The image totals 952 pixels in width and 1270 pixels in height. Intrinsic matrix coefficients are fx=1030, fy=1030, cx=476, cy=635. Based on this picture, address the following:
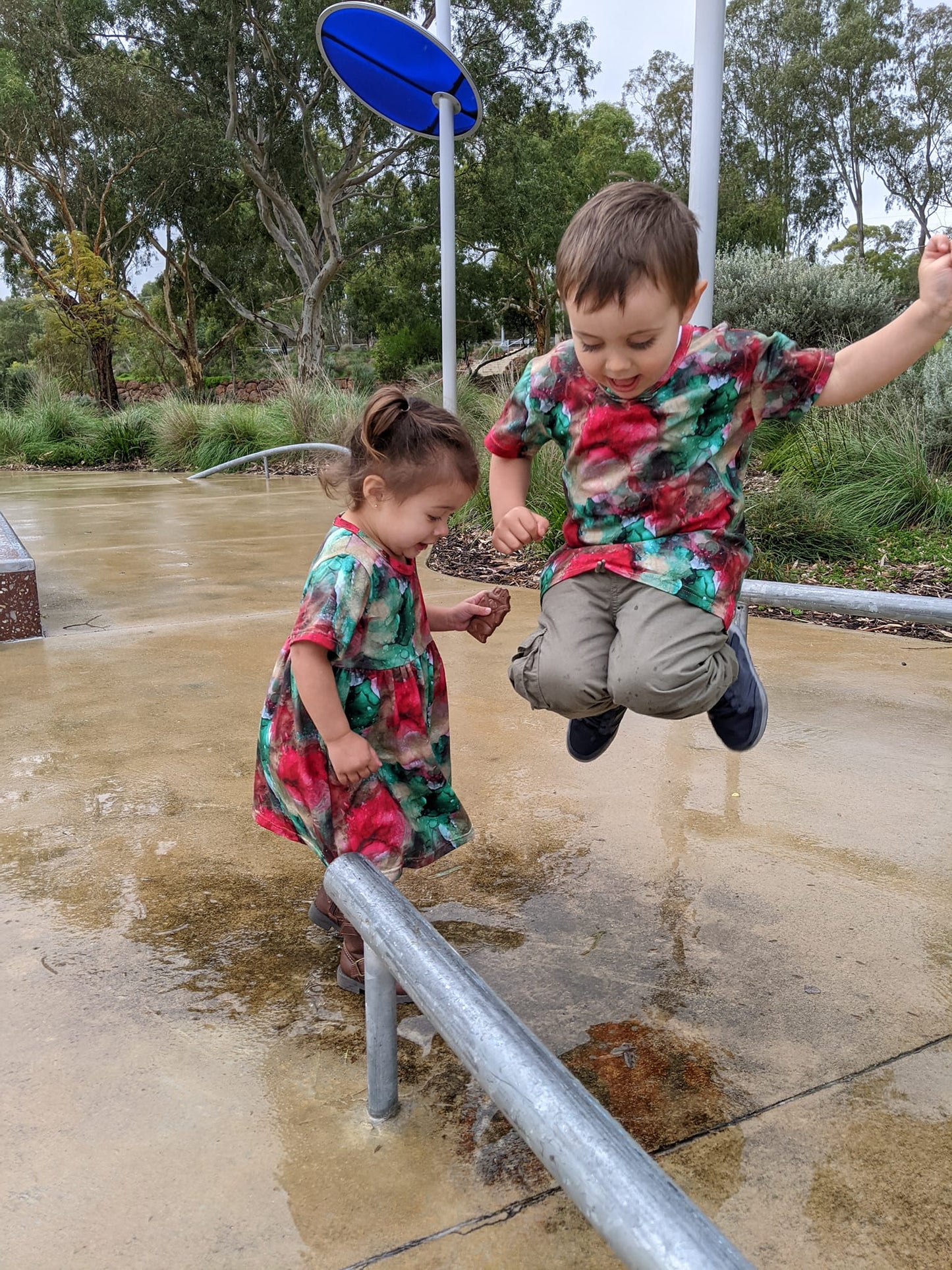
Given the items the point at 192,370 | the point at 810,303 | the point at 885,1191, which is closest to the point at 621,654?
the point at 885,1191

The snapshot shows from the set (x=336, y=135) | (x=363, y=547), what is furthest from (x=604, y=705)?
(x=336, y=135)

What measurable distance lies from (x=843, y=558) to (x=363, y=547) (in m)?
4.55

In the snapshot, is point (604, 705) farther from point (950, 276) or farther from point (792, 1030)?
point (950, 276)

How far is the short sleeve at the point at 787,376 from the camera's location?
180 cm

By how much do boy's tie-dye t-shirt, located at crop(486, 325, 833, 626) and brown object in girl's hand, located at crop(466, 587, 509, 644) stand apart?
0.23 m

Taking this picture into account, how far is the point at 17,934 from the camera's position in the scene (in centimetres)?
213

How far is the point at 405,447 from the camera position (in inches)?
71.6

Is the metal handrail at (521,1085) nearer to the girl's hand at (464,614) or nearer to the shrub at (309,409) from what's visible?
the girl's hand at (464,614)

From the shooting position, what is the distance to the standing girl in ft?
5.82

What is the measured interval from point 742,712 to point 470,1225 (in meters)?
1.03

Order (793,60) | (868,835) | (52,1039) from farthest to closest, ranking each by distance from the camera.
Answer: (793,60) → (868,835) → (52,1039)

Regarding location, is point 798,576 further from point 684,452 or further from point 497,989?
point 497,989

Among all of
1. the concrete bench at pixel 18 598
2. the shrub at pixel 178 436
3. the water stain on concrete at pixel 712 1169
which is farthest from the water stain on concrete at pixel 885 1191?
the shrub at pixel 178 436

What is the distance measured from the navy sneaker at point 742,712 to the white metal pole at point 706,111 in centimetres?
142
